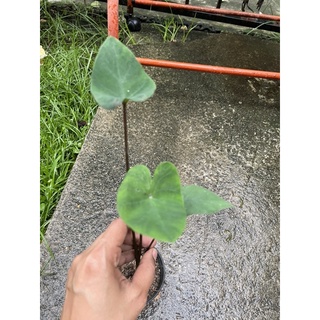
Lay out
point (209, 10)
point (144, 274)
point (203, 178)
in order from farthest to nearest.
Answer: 1. point (209, 10)
2. point (203, 178)
3. point (144, 274)

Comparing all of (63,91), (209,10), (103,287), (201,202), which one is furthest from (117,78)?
(209,10)

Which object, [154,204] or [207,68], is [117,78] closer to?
[154,204]

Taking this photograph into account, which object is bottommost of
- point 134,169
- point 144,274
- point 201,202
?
point 144,274

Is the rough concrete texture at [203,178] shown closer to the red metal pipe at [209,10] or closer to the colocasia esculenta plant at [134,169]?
the red metal pipe at [209,10]

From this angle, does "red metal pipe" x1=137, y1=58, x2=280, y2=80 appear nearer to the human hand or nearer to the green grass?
the green grass
